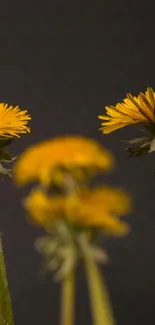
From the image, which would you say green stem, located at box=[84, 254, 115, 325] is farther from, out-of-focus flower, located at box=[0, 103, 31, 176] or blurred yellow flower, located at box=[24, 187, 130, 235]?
out-of-focus flower, located at box=[0, 103, 31, 176]

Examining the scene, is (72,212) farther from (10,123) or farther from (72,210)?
(10,123)

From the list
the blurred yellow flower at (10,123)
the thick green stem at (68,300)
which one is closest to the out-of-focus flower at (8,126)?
the blurred yellow flower at (10,123)

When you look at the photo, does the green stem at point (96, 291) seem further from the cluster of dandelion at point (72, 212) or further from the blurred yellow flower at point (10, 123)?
the blurred yellow flower at point (10, 123)

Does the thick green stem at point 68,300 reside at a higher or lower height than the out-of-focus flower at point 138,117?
lower

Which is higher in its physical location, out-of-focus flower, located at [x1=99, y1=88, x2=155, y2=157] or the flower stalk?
out-of-focus flower, located at [x1=99, y1=88, x2=155, y2=157]

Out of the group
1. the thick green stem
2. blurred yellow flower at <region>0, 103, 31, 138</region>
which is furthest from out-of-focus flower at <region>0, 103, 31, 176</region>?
the thick green stem

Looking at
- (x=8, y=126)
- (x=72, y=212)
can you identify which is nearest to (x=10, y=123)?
(x=8, y=126)

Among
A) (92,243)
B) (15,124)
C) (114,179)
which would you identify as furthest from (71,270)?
(114,179)
